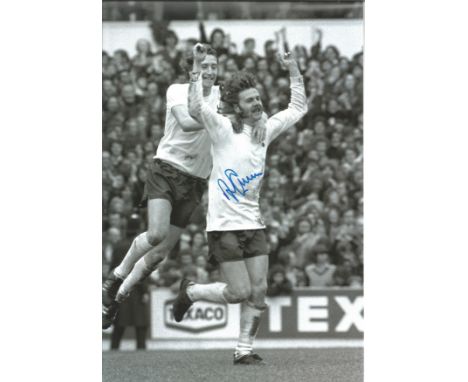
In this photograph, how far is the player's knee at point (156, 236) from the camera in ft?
25.8

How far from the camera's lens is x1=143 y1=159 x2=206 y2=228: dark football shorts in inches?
314

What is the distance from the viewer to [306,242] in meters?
11.4

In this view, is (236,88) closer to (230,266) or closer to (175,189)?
(175,189)

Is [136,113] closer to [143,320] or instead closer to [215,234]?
[143,320]

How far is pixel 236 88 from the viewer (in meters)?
7.54

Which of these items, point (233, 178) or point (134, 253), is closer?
point (233, 178)

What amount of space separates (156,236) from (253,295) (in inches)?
33.2

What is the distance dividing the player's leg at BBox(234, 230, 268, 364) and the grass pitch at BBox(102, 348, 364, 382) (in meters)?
0.13

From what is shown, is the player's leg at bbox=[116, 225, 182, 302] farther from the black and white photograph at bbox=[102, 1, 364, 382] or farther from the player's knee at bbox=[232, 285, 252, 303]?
the player's knee at bbox=[232, 285, 252, 303]
